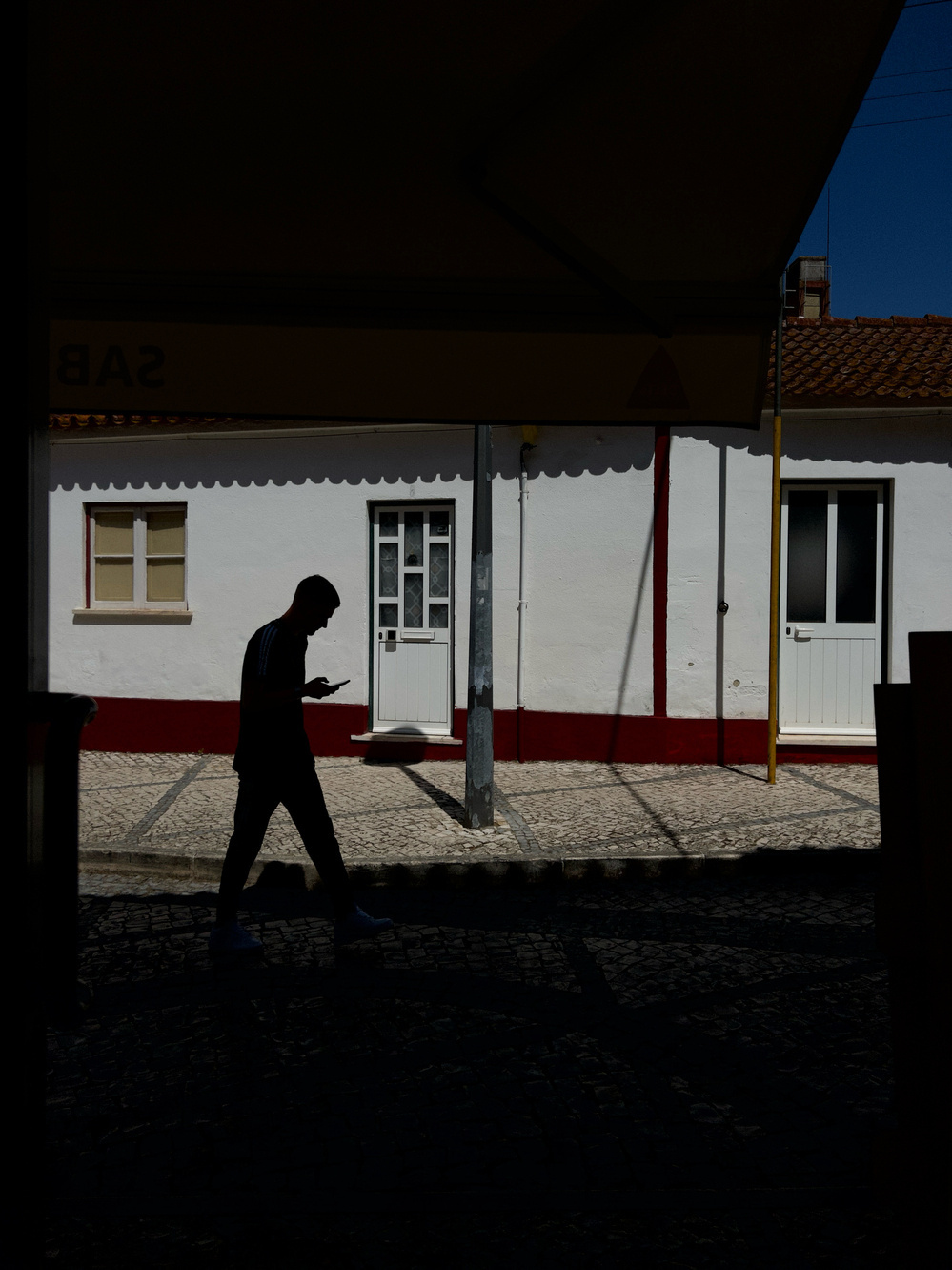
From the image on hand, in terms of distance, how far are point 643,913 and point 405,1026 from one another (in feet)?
7.08

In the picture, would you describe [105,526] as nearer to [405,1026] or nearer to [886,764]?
[405,1026]

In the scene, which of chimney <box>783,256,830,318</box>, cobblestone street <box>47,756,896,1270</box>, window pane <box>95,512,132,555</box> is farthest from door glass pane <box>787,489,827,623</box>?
window pane <box>95,512,132,555</box>

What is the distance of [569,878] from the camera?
6.47 m

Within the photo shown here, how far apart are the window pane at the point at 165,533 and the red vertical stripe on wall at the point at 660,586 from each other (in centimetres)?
537

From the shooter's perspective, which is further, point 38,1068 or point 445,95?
point 445,95

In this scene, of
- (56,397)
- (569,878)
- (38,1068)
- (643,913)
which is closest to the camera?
(38,1068)

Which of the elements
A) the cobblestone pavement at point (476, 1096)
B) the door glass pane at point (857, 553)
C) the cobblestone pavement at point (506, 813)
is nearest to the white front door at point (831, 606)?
the door glass pane at point (857, 553)

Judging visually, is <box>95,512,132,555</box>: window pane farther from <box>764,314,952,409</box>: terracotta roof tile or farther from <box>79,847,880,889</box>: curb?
<box>764,314,952,409</box>: terracotta roof tile

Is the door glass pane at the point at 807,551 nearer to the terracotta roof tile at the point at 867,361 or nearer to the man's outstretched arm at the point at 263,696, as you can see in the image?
the terracotta roof tile at the point at 867,361

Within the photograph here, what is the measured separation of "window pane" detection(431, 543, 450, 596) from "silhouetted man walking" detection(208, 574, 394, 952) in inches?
235

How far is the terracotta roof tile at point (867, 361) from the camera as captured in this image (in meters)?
10.0

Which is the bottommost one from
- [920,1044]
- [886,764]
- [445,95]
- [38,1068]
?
[920,1044]

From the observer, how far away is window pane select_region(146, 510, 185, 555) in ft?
37.7

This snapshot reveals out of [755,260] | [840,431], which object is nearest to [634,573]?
[840,431]
